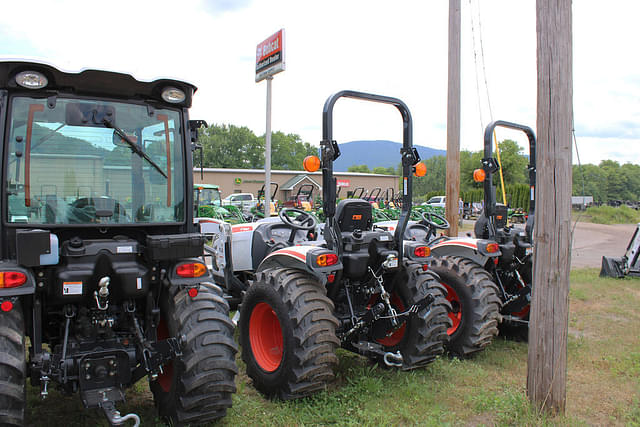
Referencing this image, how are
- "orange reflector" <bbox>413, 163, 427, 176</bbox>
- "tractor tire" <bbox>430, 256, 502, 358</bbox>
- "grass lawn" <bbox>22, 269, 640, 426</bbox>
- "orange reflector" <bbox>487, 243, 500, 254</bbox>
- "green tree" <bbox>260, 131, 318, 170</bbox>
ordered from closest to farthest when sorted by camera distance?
"grass lawn" <bbox>22, 269, 640, 426</bbox> → "orange reflector" <bbox>413, 163, 427, 176</bbox> → "tractor tire" <bbox>430, 256, 502, 358</bbox> → "orange reflector" <bbox>487, 243, 500, 254</bbox> → "green tree" <bbox>260, 131, 318, 170</bbox>

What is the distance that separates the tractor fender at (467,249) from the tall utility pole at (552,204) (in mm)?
2043

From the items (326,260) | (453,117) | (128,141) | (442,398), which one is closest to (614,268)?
(453,117)

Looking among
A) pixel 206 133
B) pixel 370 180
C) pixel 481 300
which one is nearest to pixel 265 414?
pixel 481 300

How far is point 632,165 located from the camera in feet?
293

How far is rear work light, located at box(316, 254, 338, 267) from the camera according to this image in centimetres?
414

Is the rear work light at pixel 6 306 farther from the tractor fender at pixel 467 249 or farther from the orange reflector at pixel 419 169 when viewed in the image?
the tractor fender at pixel 467 249

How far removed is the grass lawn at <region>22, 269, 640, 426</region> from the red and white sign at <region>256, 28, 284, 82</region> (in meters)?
5.95

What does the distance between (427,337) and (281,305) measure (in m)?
1.39

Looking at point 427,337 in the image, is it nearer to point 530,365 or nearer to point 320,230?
point 530,365

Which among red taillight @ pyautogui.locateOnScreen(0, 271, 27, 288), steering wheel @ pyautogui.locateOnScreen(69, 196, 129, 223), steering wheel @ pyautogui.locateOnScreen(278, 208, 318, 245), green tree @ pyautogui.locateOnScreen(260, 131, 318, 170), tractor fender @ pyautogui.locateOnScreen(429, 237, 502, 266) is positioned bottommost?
tractor fender @ pyautogui.locateOnScreen(429, 237, 502, 266)

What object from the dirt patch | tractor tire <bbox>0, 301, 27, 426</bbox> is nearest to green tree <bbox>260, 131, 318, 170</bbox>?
Result: the dirt patch

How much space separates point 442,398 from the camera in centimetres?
427

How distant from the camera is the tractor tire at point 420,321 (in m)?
4.54

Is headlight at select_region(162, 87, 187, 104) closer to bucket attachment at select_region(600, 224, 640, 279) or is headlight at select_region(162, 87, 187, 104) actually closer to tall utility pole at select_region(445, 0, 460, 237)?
tall utility pole at select_region(445, 0, 460, 237)
